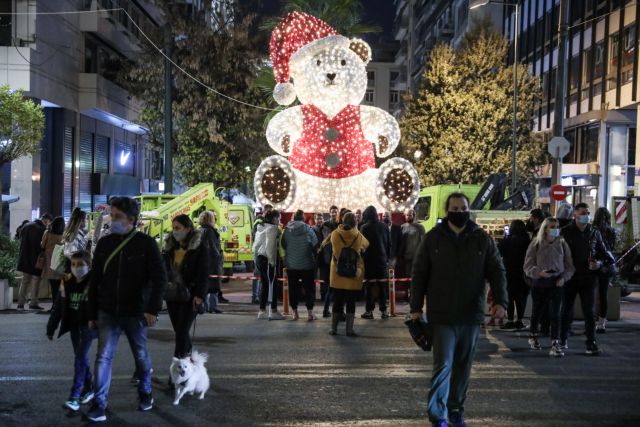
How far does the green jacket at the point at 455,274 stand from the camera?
609cm

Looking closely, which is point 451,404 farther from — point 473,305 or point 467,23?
point 467,23

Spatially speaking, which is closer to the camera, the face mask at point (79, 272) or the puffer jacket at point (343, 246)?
the face mask at point (79, 272)

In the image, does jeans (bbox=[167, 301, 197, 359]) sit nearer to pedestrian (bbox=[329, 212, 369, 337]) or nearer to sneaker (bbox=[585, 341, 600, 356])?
pedestrian (bbox=[329, 212, 369, 337])

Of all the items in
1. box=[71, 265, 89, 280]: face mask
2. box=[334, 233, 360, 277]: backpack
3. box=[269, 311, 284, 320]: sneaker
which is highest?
box=[71, 265, 89, 280]: face mask

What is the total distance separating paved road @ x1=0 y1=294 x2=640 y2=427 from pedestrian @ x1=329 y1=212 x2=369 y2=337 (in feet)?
1.27

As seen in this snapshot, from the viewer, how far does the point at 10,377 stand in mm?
8406

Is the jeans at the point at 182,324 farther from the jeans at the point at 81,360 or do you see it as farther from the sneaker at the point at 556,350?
the sneaker at the point at 556,350

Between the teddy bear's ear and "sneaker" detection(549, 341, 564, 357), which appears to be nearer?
"sneaker" detection(549, 341, 564, 357)

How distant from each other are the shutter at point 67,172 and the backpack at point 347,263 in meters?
20.0

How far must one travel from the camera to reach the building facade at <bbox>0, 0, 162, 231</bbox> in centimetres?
2552

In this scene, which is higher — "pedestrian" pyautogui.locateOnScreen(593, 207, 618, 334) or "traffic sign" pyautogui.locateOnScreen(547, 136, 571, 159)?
"traffic sign" pyautogui.locateOnScreen(547, 136, 571, 159)

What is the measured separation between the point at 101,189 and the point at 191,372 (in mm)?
28350

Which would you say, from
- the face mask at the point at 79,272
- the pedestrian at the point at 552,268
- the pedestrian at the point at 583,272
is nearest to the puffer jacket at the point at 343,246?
the pedestrian at the point at 552,268

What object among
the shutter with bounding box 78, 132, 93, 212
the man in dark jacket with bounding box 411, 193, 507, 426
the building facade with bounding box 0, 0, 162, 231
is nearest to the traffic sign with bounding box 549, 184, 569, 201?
the man in dark jacket with bounding box 411, 193, 507, 426
